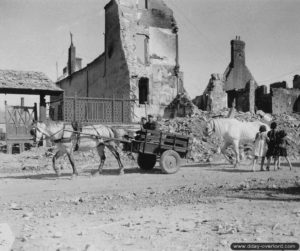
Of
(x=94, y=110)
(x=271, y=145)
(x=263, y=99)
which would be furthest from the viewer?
(x=263, y=99)

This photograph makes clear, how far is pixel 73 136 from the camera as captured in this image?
11.3m

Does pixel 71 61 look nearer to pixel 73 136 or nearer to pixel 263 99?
pixel 263 99

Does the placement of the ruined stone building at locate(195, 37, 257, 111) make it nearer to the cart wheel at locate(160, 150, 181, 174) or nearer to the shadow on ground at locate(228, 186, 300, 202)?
the cart wheel at locate(160, 150, 181, 174)

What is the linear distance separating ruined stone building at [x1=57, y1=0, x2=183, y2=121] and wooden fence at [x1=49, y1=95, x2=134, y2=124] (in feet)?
11.5

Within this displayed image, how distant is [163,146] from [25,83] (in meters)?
11.2

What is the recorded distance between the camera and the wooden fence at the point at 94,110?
19.3 m

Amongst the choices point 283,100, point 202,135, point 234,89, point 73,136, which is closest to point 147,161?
point 73,136

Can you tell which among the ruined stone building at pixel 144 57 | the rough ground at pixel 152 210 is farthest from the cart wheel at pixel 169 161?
the ruined stone building at pixel 144 57

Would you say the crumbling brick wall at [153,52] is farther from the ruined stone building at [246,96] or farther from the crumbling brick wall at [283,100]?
the crumbling brick wall at [283,100]

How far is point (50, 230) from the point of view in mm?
5402

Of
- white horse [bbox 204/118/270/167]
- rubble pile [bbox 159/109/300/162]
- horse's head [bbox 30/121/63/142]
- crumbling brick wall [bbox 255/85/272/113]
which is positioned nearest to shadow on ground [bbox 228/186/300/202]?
white horse [bbox 204/118/270/167]

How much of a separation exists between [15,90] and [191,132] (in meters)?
9.63

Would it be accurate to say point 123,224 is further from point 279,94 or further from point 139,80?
point 279,94

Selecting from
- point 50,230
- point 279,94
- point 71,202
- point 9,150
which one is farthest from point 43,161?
point 279,94
